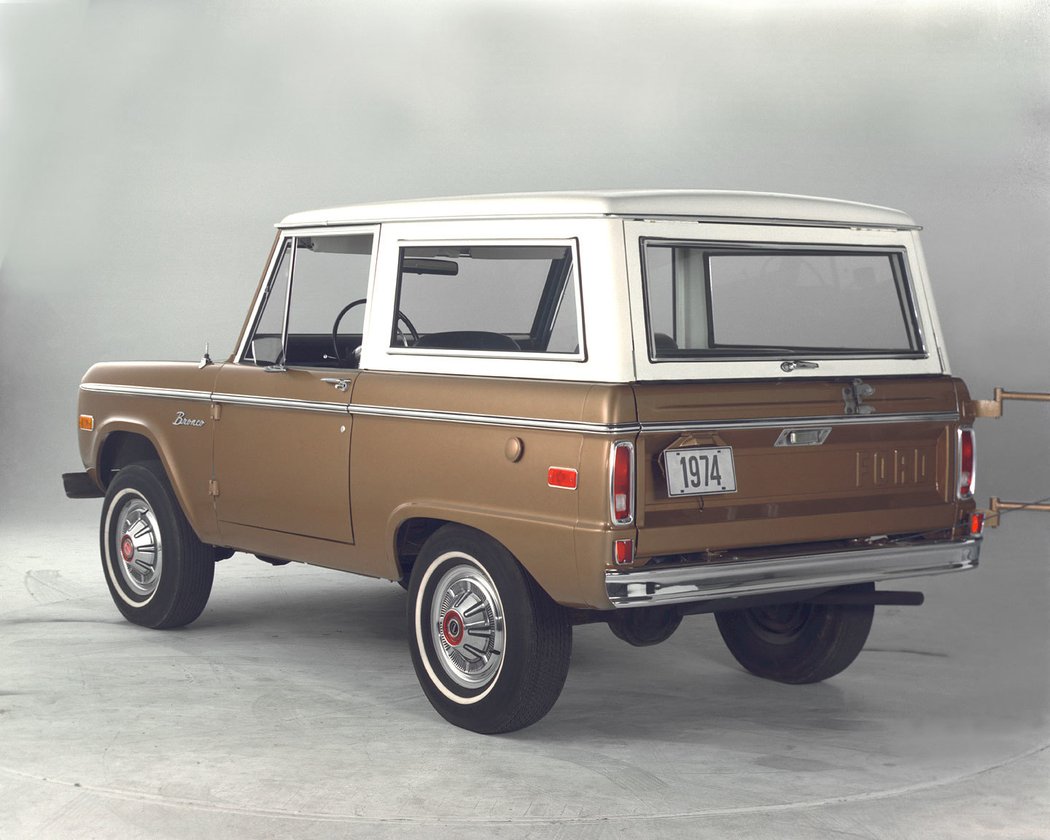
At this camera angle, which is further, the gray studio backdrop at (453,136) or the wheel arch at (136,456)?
the gray studio backdrop at (453,136)

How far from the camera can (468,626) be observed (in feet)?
19.7

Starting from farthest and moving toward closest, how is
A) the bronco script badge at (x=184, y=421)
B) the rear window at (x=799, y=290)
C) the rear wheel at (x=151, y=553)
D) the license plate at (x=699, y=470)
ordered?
the rear wheel at (x=151, y=553) → the bronco script badge at (x=184, y=421) → the rear window at (x=799, y=290) → the license plate at (x=699, y=470)

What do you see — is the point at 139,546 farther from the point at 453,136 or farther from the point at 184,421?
the point at 453,136

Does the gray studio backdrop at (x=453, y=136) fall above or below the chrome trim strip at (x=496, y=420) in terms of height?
above

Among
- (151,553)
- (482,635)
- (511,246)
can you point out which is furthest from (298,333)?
(482,635)

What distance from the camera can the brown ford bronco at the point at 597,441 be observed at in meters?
5.51

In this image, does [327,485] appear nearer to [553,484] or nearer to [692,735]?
[553,484]

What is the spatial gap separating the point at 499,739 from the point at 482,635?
43 cm

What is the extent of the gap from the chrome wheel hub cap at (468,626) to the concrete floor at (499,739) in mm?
274

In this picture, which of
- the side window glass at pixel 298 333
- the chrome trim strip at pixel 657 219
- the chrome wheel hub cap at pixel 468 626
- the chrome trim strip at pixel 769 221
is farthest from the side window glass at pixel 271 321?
the chrome trim strip at pixel 769 221

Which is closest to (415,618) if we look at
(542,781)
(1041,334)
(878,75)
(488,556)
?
(488,556)

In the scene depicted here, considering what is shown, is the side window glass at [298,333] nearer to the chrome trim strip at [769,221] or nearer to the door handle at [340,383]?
the door handle at [340,383]

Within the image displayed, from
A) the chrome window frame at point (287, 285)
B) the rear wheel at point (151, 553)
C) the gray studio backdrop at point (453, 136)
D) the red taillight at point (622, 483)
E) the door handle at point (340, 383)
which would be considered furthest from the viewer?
the gray studio backdrop at point (453, 136)

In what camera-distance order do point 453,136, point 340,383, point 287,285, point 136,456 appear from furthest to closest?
point 453,136
point 136,456
point 287,285
point 340,383
